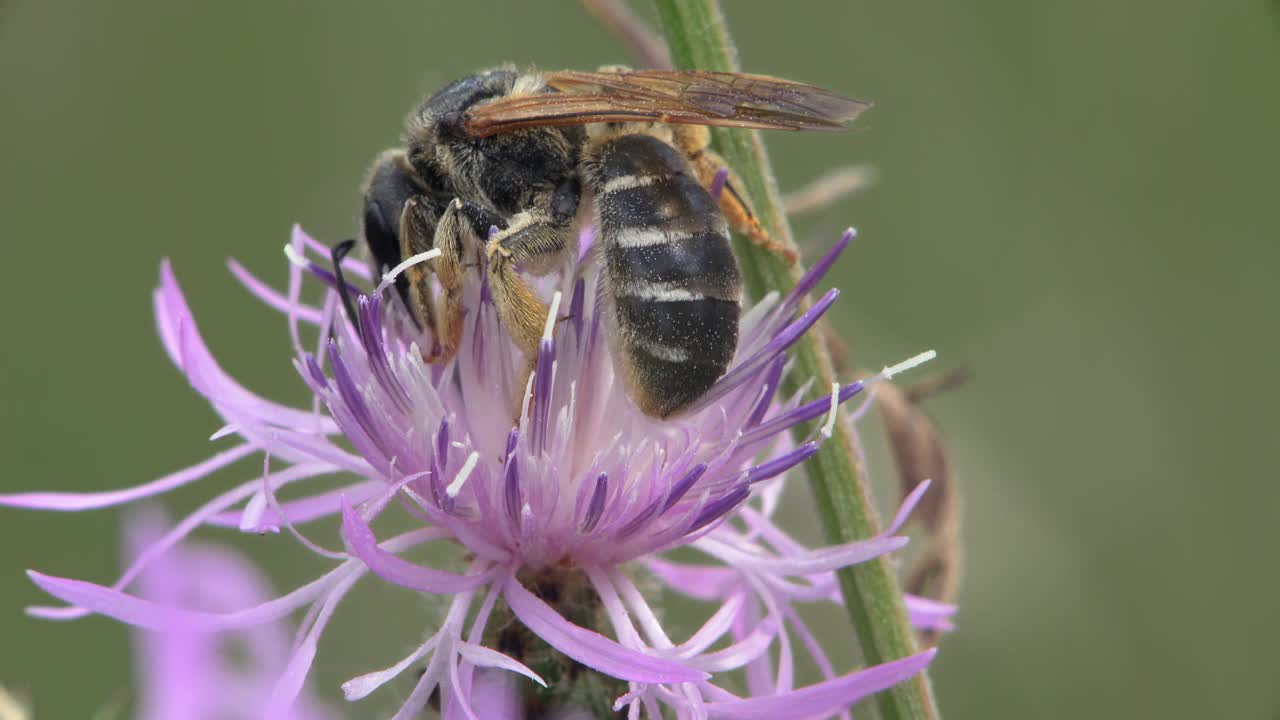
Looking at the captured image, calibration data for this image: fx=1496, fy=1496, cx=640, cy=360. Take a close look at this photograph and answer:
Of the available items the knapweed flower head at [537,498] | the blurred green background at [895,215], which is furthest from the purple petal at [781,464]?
the blurred green background at [895,215]

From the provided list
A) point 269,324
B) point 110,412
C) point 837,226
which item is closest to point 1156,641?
point 837,226

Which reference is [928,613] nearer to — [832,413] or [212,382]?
[832,413]

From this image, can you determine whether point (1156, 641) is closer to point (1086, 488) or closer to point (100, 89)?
point (1086, 488)

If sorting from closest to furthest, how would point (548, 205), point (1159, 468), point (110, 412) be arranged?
1. point (548, 205)
2. point (1159, 468)
3. point (110, 412)

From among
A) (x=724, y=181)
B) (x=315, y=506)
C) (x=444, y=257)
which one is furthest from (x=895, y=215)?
(x=315, y=506)

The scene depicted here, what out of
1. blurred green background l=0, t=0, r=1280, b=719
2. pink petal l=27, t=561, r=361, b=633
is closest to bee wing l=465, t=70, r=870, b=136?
pink petal l=27, t=561, r=361, b=633

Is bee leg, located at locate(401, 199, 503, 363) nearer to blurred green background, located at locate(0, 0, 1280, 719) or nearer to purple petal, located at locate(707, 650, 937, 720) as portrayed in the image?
purple petal, located at locate(707, 650, 937, 720)

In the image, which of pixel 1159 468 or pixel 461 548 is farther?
pixel 1159 468
